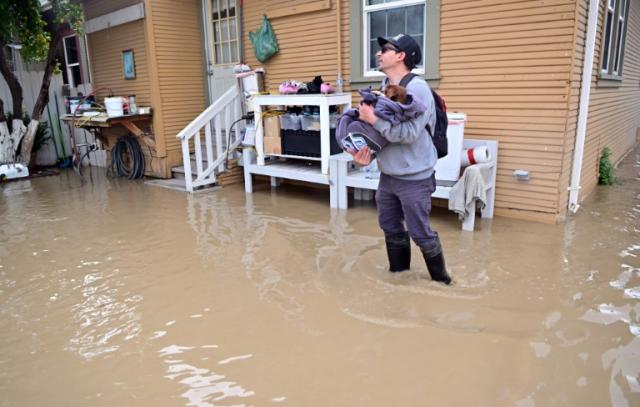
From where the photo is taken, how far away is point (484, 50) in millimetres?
5047

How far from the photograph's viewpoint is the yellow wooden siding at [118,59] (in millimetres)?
8352

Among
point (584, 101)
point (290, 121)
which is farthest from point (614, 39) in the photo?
point (290, 121)

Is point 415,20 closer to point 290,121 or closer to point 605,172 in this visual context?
point 290,121

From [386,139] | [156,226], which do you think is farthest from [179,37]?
[386,139]

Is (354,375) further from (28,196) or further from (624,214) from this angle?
(28,196)

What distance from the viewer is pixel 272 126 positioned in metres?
6.40

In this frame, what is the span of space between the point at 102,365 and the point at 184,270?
4.72 ft

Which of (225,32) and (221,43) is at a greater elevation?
(225,32)

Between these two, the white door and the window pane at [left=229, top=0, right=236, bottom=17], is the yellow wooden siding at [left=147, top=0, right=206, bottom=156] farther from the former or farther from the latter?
the window pane at [left=229, top=0, right=236, bottom=17]

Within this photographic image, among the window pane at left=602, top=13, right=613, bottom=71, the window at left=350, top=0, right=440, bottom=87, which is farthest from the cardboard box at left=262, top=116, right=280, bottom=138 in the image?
the window pane at left=602, top=13, right=613, bottom=71

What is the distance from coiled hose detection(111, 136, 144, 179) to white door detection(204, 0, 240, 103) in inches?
67.2

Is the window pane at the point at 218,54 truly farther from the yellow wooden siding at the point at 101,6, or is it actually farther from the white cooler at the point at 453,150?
the white cooler at the point at 453,150

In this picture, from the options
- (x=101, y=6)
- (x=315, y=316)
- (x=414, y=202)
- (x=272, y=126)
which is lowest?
(x=315, y=316)

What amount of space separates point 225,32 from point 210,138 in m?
2.07
